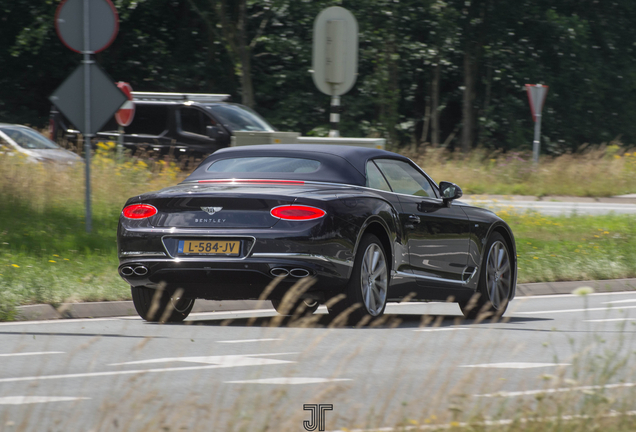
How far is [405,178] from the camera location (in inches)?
376

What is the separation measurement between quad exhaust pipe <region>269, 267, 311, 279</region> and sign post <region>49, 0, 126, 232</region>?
468cm

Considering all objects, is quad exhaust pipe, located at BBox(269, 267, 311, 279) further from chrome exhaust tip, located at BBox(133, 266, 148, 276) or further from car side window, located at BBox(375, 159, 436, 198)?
car side window, located at BBox(375, 159, 436, 198)

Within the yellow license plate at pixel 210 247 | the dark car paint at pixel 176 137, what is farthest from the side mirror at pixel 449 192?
the dark car paint at pixel 176 137

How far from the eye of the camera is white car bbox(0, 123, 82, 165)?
20.4 metres

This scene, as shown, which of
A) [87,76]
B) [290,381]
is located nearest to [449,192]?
[290,381]

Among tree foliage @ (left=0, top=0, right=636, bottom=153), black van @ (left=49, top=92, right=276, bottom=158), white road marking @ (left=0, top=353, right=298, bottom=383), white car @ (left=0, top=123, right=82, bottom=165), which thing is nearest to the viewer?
white road marking @ (left=0, top=353, right=298, bottom=383)

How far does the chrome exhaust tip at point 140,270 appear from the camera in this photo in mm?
8398

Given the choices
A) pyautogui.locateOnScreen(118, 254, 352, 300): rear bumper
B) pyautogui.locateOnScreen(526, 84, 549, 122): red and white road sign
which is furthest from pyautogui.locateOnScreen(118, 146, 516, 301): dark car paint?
pyautogui.locateOnScreen(526, 84, 549, 122): red and white road sign

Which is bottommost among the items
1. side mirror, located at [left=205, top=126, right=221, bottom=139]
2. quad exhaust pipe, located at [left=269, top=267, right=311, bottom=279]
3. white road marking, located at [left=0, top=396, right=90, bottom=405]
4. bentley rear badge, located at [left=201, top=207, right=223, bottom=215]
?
side mirror, located at [left=205, top=126, right=221, bottom=139]

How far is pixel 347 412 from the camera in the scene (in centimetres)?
525

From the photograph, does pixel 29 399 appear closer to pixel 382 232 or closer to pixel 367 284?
pixel 367 284

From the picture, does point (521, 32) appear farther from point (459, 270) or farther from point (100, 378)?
point (100, 378)

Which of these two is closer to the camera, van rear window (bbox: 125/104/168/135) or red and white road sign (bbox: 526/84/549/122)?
van rear window (bbox: 125/104/168/135)

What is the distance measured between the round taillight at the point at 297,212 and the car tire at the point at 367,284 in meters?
0.54
